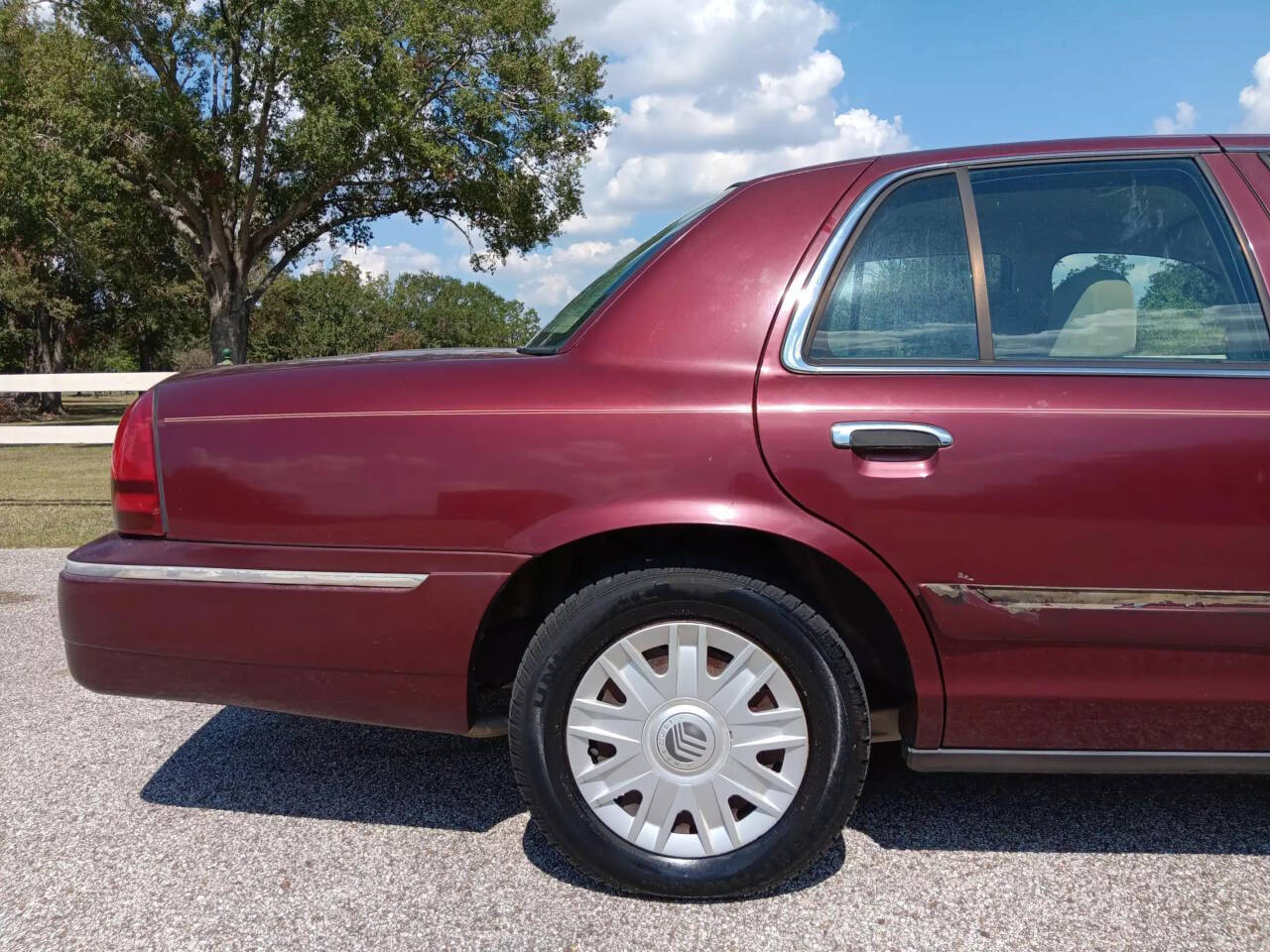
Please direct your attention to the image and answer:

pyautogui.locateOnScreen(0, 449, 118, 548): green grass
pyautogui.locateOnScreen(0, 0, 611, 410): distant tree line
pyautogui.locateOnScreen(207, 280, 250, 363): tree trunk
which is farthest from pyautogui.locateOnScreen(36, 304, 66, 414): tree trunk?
pyautogui.locateOnScreen(0, 449, 118, 548): green grass

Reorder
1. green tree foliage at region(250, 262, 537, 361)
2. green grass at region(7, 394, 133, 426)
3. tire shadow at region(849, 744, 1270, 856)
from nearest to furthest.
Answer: tire shadow at region(849, 744, 1270, 856) < green grass at region(7, 394, 133, 426) < green tree foliage at region(250, 262, 537, 361)

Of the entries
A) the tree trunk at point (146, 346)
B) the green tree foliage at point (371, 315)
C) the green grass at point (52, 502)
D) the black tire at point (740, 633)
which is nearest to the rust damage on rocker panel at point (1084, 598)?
the black tire at point (740, 633)

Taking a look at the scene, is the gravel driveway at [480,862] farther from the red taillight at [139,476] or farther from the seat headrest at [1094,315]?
the seat headrest at [1094,315]

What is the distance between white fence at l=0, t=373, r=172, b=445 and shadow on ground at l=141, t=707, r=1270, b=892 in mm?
5050

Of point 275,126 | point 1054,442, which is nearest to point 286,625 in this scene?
point 1054,442

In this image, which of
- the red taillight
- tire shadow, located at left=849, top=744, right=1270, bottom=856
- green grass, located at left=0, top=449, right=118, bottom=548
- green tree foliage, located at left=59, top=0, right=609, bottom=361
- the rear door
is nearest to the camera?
the rear door

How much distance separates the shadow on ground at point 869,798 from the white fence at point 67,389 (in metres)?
5.05

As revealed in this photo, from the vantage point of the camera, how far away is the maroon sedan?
2160mm

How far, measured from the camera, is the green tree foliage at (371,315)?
53.4 meters

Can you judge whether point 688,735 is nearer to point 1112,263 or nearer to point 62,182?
point 1112,263

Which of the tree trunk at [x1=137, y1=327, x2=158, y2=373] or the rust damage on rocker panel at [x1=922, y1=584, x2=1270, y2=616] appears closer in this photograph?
the rust damage on rocker panel at [x1=922, y1=584, x2=1270, y2=616]

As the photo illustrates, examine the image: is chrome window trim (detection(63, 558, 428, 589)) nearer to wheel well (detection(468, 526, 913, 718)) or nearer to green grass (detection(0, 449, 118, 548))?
wheel well (detection(468, 526, 913, 718))

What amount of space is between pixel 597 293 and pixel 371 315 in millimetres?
73111

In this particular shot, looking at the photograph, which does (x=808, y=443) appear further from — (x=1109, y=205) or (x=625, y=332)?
(x=1109, y=205)
